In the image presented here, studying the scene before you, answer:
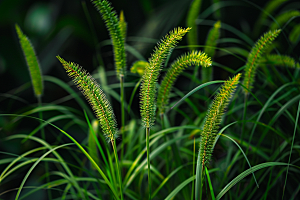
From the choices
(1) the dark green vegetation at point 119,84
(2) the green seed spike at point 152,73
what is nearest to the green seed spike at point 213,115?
(2) the green seed spike at point 152,73

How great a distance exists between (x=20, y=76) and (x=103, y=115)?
1465 mm

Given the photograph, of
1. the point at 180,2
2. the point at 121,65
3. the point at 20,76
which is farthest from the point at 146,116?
the point at 20,76

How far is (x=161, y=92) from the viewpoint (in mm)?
765

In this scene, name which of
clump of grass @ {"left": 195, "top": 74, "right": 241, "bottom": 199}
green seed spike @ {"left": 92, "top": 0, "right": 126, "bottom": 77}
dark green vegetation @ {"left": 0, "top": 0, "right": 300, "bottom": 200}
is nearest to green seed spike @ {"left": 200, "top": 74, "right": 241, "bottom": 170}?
clump of grass @ {"left": 195, "top": 74, "right": 241, "bottom": 199}

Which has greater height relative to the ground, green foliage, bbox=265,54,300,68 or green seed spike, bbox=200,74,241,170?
green foliage, bbox=265,54,300,68

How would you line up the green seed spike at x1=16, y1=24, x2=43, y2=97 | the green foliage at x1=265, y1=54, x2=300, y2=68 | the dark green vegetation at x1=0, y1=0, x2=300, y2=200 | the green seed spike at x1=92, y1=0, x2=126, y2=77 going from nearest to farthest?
the green seed spike at x1=92, y1=0, x2=126, y2=77 → the green seed spike at x1=16, y1=24, x2=43, y2=97 → the green foliage at x1=265, y1=54, x2=300, y2=68 → the dark green vegetation at x1=0, y1=0, x2=300, y2=200

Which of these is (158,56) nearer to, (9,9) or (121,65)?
(121,65)

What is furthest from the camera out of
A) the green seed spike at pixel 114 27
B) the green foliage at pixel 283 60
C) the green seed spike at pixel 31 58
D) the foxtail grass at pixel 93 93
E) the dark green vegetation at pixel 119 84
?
the dark green vegetation at pixel 119 84

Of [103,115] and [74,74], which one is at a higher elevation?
[74,74]

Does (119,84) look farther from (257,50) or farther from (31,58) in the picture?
(257,50)

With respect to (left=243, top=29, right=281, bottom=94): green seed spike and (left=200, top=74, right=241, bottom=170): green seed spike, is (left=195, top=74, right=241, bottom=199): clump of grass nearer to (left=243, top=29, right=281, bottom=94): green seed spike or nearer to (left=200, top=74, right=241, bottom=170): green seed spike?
(left=200, top=74, right=241, bottom=170): green seed spike

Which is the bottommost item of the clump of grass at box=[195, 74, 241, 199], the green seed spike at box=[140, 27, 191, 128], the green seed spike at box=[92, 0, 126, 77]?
the clump of grass at box=[195, 74, 241, 199]

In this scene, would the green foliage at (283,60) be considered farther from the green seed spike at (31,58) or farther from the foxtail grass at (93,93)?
the green seed spike at (31,58)

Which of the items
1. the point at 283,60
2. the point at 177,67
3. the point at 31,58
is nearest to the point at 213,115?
the point at 177,67
